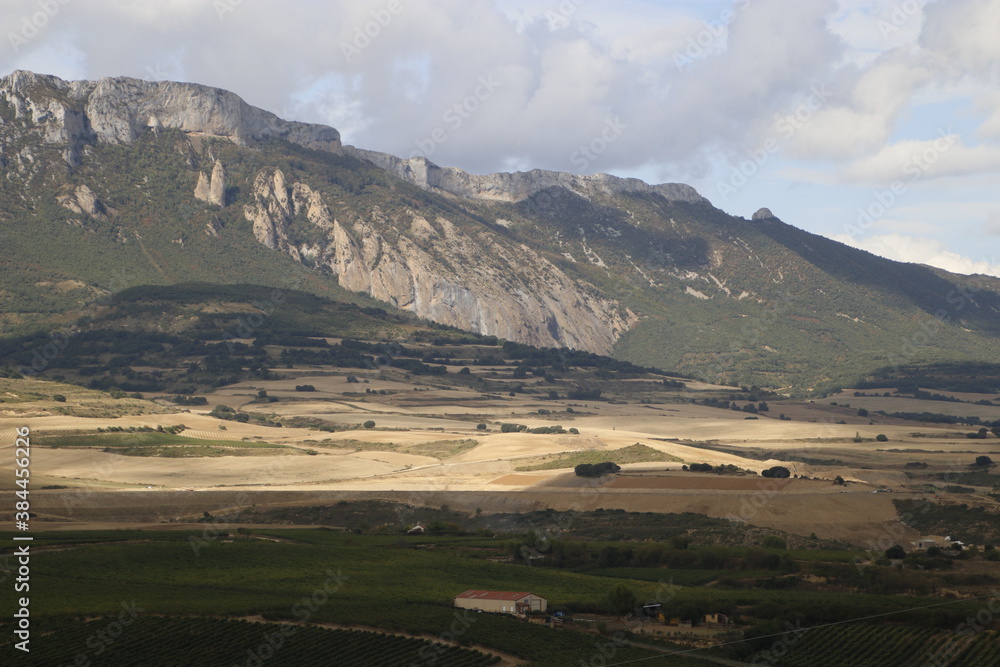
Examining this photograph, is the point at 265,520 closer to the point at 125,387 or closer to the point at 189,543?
the point at 189,543

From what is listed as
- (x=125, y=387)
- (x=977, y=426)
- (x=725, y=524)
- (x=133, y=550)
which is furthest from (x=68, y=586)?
(x=977, y=426)

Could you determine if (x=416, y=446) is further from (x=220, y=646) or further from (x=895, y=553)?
(x=220, y=646)

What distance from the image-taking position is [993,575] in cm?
6588

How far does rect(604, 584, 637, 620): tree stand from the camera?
59.3m

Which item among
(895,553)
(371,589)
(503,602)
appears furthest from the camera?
(895,553)

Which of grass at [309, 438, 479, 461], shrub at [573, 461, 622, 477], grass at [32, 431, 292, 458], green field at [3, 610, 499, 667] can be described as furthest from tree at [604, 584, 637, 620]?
grass at [309, 438, 479, 461]

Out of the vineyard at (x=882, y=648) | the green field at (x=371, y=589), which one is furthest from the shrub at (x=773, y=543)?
the vineyard at (x=882, y=648)

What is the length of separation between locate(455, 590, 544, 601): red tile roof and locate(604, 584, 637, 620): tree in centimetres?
423

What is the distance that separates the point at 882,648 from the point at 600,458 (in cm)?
7133

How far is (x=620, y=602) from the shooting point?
195 feet

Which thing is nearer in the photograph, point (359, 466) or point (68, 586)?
point (68, 586)

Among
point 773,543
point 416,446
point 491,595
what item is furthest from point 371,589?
point 416,446

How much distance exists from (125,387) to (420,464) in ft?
249

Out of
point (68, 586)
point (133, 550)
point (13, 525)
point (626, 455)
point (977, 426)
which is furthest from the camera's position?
point (977, 426)
